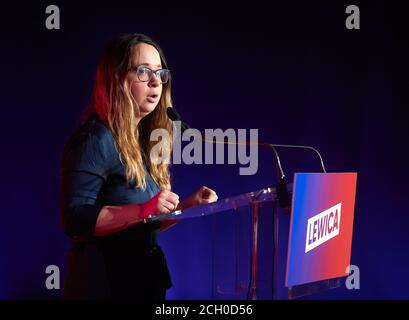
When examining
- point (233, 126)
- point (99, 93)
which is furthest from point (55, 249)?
point (99, 93)

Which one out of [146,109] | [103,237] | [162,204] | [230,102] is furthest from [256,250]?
[230,102]

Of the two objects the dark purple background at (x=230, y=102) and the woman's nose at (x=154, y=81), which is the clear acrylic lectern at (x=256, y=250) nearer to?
the woman's nose at (x=154, y=81)

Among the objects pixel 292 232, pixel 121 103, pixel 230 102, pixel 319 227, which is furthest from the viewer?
pixel 230 102

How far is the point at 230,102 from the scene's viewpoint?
11.2 ft

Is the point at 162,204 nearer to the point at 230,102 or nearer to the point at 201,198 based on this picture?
the point at 201,198

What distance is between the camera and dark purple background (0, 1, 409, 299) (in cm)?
317

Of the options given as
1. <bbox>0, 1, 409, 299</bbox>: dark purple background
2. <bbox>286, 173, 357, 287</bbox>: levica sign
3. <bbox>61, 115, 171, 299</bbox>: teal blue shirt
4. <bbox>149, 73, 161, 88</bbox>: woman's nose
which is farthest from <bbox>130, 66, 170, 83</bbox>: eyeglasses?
<bbox>0, 1, 409, 299</bbox>: dark purple background

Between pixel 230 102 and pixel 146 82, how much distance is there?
1591mm

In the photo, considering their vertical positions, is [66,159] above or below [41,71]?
below

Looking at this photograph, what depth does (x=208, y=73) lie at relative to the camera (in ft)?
11.1

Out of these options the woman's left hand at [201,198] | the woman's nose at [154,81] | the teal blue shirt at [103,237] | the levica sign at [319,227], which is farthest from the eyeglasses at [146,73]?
the levica sign at [319,227]

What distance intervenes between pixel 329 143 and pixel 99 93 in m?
1.99

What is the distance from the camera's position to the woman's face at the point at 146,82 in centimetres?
185

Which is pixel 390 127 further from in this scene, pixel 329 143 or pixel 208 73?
pixel 208 73
